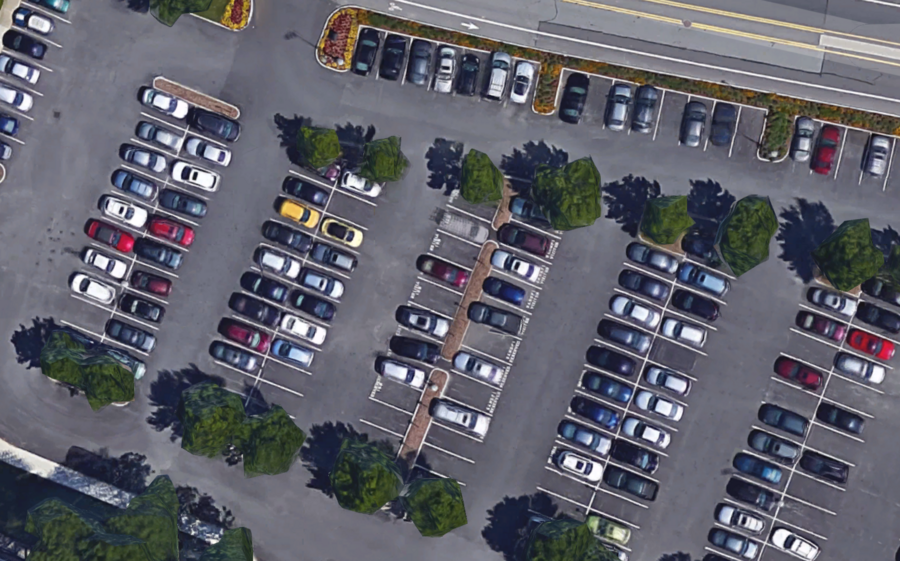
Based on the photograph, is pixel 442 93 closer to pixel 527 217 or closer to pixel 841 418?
pixel 527 217

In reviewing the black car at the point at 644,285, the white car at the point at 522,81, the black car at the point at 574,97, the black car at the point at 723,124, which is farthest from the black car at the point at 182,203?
the black car at the point at 723,124

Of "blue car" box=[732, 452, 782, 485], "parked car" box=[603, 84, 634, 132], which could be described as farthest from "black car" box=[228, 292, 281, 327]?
"blue car" box=[732, 452, 782, 485]

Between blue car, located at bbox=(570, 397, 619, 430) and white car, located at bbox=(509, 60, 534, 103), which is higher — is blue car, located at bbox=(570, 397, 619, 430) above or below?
below

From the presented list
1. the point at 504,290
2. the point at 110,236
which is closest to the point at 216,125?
the point at 110,236

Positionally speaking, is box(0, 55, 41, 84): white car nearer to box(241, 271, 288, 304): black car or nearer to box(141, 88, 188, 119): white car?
box(141, 88, 188, 119): white car

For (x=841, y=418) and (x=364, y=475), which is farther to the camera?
(x=841, y=418)

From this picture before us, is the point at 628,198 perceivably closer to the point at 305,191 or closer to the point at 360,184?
the point at 360,184

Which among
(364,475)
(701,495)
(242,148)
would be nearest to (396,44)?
(242,148)
